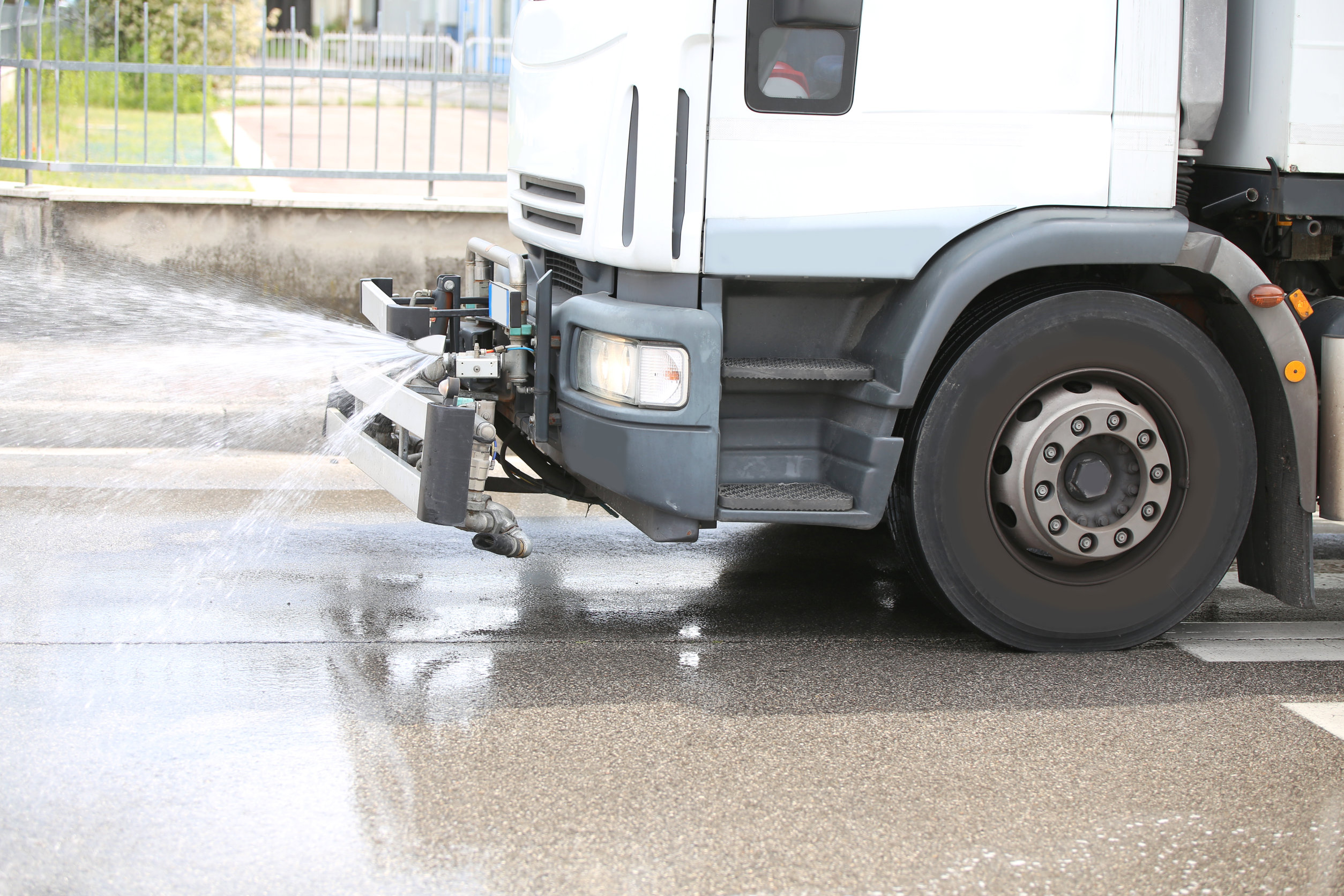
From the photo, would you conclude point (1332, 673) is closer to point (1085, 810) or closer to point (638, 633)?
point (1085, 810)

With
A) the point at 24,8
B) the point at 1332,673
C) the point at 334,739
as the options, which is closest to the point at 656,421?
the point at 334,739

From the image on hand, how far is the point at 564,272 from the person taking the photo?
16.1 feet

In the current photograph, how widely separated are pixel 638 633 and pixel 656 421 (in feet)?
2.80

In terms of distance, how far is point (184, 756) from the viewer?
3639 mm

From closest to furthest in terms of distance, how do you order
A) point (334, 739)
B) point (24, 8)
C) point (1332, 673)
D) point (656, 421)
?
point (334, 739) < point (656, 421) < point (1332, 673) < point (24, 8)

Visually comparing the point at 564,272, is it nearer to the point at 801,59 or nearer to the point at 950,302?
the point at 801,59

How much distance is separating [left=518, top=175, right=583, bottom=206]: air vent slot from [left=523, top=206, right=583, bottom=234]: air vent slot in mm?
52

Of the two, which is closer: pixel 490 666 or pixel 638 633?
pixel 490 666

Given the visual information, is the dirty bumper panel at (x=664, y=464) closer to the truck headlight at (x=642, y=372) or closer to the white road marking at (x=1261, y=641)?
the truck headlight at (x=642, y=372)

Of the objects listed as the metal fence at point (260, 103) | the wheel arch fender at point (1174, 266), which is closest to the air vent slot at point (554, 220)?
the wheel arch fender at point (1174, 266)

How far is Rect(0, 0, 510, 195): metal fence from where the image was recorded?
9258 millimetres

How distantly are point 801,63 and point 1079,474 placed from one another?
4.95 feet

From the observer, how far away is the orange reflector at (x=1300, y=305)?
468cm

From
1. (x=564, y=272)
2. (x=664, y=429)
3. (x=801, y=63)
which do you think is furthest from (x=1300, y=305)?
(x=564, y=272)
